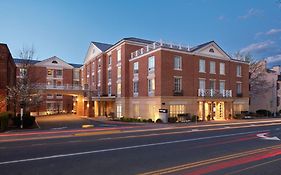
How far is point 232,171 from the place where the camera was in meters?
8.64

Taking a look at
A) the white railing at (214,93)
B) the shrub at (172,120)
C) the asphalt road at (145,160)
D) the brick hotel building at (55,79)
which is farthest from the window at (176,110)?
the brick hotel building at (55,79)

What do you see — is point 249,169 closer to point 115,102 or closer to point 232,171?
point 232,171

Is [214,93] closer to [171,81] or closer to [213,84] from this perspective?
[213,84]

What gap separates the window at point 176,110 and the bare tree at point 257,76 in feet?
82.9

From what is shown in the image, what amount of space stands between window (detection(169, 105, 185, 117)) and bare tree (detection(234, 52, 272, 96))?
2527 centimetres

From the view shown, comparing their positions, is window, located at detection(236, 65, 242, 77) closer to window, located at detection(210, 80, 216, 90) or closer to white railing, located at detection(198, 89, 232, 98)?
white railing, located at detection(198, 89, 232, 98)

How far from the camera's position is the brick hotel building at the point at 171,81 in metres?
35.1

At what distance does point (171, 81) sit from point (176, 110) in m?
3.95

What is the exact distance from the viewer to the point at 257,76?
55.1 m

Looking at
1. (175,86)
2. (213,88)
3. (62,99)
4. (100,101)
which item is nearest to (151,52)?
(175,86)

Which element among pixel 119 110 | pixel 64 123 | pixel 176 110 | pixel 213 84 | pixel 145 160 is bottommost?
pixel 64 123

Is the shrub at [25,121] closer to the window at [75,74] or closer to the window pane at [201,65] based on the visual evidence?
the window pane at [201,65]

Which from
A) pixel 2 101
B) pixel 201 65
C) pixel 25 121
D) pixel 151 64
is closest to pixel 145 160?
pixel 25 121

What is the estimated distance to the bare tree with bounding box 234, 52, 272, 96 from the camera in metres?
54.7
